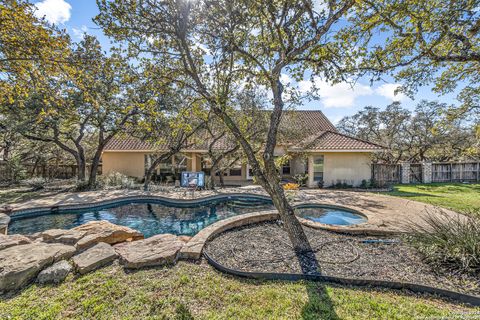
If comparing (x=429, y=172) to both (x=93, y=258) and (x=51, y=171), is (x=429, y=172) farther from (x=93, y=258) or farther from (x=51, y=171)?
(x=51, y=171)

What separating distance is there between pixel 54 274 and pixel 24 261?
2.33ft

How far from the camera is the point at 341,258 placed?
4.76 meters

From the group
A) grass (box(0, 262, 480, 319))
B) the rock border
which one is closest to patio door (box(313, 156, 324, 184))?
the rock border

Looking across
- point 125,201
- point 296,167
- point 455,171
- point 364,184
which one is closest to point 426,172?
point 455,171

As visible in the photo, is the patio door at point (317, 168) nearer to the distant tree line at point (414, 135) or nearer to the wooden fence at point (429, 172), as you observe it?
the wooden fence at point (429, 172)

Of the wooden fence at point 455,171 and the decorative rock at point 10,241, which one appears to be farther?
the wooden fence at point 455,171

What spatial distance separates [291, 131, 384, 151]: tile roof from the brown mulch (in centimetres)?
1035

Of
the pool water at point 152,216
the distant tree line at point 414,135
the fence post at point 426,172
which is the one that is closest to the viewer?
the pool water at point 152,216

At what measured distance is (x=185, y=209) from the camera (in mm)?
11281

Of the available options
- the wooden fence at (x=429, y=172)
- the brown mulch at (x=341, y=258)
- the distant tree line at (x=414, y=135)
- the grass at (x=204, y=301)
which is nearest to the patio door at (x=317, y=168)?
the wooden fence at (x=429, y=172)

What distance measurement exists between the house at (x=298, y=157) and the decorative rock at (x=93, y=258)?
962 cm

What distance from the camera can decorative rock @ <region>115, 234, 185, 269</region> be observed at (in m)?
4.36

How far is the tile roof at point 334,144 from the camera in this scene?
1588 centimetres

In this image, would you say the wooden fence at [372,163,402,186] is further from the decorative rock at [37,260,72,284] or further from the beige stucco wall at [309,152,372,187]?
the decorative rock at [37,260,72,284]
